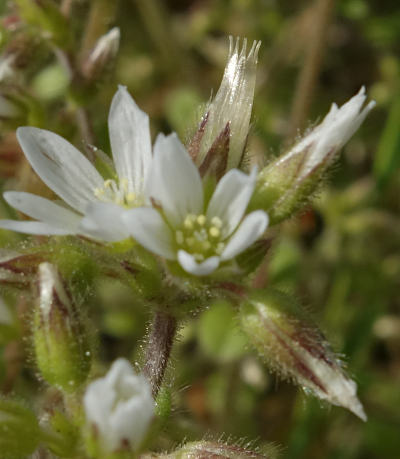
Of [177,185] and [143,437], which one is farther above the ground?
[177,185]

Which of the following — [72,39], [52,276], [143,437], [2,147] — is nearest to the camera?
[143,437]

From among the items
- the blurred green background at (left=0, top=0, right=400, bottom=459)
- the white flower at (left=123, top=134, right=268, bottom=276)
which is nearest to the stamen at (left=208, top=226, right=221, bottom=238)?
the white flower at (left=123, top=134, right=268, bottom=276)

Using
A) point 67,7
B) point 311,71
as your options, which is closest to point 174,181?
point 67,7

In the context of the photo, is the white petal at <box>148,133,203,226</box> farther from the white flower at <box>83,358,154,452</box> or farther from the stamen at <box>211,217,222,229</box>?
the white flower at <box>83,358,154,452</box>

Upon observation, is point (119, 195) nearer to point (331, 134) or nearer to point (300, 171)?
point (300, 171)

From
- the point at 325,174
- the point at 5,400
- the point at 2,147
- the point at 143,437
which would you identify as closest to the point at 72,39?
the point at 2,147

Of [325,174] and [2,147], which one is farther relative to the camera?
[2,147]

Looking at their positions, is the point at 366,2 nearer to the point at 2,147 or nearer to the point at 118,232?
the point at 2,147
